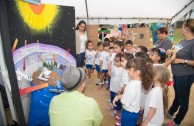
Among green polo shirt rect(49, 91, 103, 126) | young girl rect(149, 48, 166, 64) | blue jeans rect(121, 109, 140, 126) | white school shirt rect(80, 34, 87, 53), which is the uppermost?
white school shirt rect(80, 34, 87, 53)

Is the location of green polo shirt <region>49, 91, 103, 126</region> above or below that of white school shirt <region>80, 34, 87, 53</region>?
below

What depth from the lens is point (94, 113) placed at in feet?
3.97

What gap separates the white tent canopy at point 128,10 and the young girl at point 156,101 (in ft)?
10.7

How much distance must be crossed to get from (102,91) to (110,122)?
50.9 inches

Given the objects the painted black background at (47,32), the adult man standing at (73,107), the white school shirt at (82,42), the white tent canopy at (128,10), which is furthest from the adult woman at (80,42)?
the adult man standing at (73,107)

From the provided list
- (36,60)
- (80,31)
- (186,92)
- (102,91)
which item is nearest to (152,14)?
(80,31)

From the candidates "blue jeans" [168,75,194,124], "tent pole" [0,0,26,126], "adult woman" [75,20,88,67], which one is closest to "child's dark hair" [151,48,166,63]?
"blue jeans" [168,75,194,124]

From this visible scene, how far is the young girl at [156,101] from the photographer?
1.84m

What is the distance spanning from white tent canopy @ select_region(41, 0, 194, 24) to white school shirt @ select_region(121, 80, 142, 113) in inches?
134

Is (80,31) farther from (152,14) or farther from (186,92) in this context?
(186,92)

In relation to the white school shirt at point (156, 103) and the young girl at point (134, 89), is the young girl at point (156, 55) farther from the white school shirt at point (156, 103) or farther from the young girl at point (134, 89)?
the white school shirt at point (156, 103)

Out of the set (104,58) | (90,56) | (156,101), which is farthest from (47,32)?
(156,101)

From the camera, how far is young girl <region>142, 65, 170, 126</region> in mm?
1843

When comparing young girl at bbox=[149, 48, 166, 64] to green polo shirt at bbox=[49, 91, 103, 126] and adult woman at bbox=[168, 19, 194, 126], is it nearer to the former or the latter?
adult woman at bbox=[168, 19, 194, 126]
